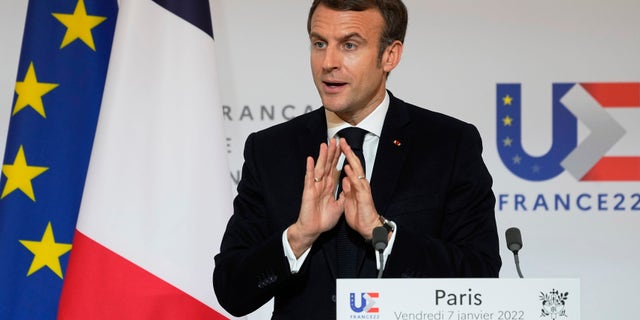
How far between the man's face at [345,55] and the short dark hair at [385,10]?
1 cm

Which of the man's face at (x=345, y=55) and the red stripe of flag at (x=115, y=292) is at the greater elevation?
the man's face at (x=345, y=55)

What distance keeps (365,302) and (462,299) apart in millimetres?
208

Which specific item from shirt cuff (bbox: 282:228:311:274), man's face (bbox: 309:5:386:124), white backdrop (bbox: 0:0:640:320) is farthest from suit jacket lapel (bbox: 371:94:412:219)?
white backdrop (bbox: 0:0:640:320)

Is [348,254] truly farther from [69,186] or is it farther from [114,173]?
[69,186]

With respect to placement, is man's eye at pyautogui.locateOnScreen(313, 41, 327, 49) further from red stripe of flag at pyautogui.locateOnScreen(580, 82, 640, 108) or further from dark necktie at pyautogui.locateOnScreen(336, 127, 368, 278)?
red stripe of flag at pyautogui.locateOnScreen(580, 82, 640, 108)

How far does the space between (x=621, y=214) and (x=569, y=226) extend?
0.72ft

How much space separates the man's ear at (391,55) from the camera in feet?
Result: 8.84

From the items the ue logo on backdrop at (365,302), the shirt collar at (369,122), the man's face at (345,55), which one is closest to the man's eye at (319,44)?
the man's face at (345,55)

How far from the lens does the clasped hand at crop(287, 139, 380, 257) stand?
2385 millimetres

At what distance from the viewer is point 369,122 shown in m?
2.73

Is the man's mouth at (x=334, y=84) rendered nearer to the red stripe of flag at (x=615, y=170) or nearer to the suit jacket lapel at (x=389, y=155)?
the suit jacket lapel at (x=389, y=155)


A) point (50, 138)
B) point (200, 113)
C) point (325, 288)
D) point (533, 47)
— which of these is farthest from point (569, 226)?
point (50, 138)

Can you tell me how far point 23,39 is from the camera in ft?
12.9

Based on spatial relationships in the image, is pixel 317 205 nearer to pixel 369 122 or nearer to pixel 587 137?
pixel 369 122
